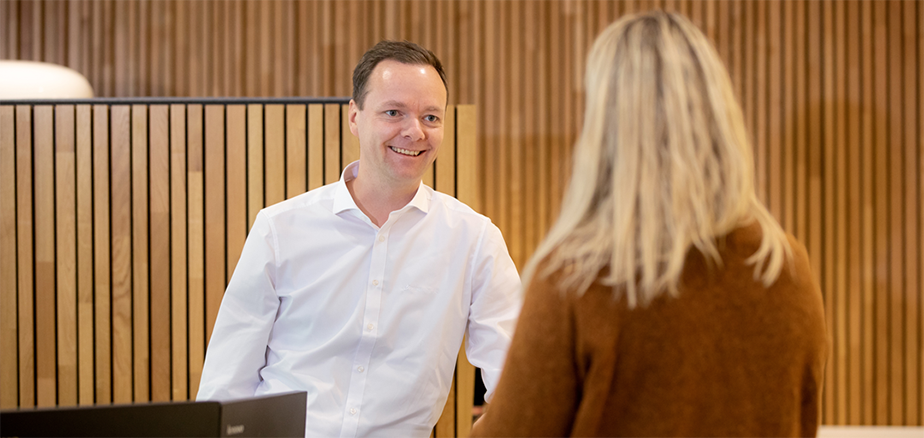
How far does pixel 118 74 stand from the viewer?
13.4ft

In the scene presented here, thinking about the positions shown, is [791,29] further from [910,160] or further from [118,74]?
[118,74]

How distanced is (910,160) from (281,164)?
3.92m

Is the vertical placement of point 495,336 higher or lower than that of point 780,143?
lower

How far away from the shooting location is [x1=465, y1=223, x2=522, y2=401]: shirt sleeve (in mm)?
1850

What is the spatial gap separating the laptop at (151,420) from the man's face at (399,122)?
845 mm

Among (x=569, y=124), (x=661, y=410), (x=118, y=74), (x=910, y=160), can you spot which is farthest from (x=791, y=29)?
(x=118, y=74)

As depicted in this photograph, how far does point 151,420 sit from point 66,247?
2.55m

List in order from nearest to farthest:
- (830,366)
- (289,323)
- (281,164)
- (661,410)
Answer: (661,410) < (289,323) < (281,164) < (830,366)

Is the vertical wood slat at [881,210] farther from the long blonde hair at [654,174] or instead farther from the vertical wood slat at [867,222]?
the long blonde hair at [654,174]

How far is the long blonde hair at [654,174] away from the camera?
827 mm

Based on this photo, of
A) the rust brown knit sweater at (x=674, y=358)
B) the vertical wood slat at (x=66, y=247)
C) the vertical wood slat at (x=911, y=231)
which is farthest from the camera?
the vertical wood slat at (x=911, y=231)

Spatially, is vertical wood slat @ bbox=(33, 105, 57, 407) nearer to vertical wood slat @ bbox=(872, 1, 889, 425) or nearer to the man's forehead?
the man's forehead

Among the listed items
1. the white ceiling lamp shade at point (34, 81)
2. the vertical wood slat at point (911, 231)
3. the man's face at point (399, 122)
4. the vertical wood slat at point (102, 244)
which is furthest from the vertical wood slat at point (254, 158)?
the vertical wood slat at point (911, 231)

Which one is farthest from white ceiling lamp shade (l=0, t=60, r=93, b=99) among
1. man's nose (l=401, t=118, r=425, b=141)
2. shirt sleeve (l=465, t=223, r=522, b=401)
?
shirt sleeve (l=465, t=223, r=522, b=401)
